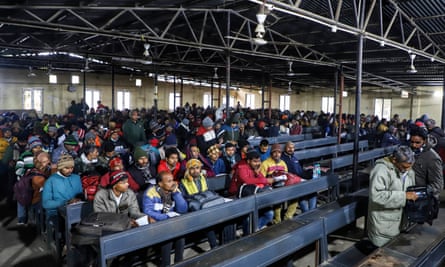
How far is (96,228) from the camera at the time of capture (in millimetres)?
3318

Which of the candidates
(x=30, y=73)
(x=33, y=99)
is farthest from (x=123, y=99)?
(x=30, y=73)

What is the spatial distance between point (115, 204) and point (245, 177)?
2.03 m

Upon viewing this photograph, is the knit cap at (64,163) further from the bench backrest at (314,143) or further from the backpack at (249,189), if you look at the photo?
the bench backrest at (314,143)

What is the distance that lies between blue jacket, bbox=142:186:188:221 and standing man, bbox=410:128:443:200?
3.00 m

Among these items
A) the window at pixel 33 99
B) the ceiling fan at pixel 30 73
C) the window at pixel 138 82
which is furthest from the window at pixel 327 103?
the ceiling fan at pixel 30 73

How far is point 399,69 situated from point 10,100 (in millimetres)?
20696

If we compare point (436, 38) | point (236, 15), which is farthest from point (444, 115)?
point (236, 15)

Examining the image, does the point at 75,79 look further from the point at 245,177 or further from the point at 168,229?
the point at 168,229

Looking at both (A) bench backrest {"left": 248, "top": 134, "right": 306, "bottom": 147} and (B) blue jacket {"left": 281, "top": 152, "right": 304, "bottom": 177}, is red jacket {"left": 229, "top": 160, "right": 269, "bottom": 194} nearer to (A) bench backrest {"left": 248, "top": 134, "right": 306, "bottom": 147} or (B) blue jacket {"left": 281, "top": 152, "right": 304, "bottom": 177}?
(B) blue jacket {"left": 281, "top": 152, "right": 304, "bottom": 177}

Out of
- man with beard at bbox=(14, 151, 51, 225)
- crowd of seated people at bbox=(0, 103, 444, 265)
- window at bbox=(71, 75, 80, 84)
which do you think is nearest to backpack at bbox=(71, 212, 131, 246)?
crowd of seated people at bbox=(0, 103, 444, 265)

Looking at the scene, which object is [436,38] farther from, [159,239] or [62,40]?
[62,40]

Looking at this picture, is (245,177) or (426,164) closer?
(426,164)

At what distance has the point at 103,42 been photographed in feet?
39.8

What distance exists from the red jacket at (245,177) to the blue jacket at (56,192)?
2335mm
